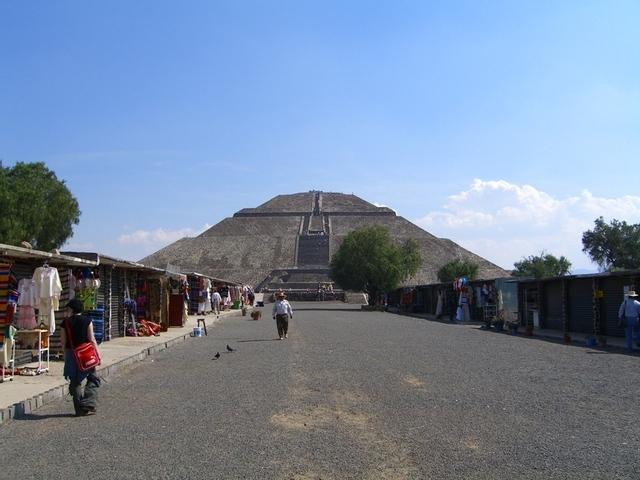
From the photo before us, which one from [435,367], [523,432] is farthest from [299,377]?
[523,432]

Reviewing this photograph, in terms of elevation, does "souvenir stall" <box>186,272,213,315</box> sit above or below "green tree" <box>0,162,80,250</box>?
below

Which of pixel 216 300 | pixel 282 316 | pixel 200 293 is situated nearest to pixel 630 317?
pixel 282 316

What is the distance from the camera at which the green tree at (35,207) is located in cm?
4959

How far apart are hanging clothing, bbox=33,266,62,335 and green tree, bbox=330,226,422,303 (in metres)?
47.7

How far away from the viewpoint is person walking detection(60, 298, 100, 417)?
909cm

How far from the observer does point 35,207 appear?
51.9 metres

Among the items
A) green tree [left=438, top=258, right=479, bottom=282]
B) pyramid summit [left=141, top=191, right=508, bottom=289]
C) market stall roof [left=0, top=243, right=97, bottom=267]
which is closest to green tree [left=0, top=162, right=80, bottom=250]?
market stall roof [left=0, top=243, right=97, bottom=267]

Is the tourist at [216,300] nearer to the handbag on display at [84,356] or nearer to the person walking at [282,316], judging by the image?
the person walking at [282,316]

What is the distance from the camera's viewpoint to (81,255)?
17.1 metres

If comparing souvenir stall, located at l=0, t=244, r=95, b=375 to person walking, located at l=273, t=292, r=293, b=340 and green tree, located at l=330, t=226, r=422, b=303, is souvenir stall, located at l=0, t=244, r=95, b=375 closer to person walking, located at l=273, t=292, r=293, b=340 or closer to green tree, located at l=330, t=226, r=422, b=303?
person walking, located at l=273, t=292, r=293, b=340

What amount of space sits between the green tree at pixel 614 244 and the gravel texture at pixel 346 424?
70.4 meters

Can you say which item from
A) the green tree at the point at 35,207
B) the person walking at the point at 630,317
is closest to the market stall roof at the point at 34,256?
the person walking at the point at 630,317

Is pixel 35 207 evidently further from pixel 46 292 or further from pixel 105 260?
pixel 46 292

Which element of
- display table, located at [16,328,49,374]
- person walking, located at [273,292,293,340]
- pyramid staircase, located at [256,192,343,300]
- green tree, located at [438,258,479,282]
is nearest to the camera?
display table, located at [16,328,49,374]
